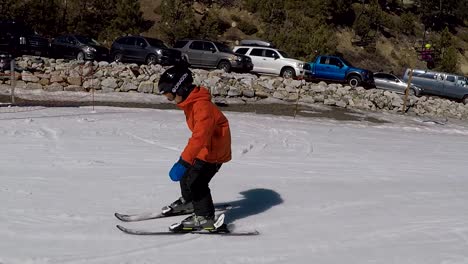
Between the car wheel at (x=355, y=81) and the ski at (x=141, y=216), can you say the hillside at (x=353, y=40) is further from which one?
the ski at (x=141, y=216)

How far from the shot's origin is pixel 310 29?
43.8 m

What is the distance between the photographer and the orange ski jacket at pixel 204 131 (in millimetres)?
5191

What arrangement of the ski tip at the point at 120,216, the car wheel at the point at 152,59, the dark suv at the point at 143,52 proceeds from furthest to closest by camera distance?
the car wheel at the point at 152,59, the dark suv at the point at 143,52, the ski tip at the point at 120,216

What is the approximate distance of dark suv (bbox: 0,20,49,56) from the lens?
2634cm

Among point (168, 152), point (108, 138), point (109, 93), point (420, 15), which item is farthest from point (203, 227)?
point (420, 15)

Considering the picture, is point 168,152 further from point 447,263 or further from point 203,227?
point 447,263

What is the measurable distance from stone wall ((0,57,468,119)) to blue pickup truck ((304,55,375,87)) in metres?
3.84

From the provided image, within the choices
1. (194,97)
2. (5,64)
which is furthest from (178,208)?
(5,64)

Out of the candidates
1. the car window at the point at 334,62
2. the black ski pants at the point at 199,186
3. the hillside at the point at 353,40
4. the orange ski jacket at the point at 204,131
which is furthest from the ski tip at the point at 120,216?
the hillside at the point at 353,40

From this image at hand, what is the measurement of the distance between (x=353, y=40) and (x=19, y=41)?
1191 inches

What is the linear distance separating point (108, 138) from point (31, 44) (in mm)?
17846

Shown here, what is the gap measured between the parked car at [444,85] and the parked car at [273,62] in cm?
743

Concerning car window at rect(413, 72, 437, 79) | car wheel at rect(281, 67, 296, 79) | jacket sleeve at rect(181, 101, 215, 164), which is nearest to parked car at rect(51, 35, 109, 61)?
car wheel at rect(281, 67, 296, 79)

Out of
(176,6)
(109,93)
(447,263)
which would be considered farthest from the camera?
(176,6)
